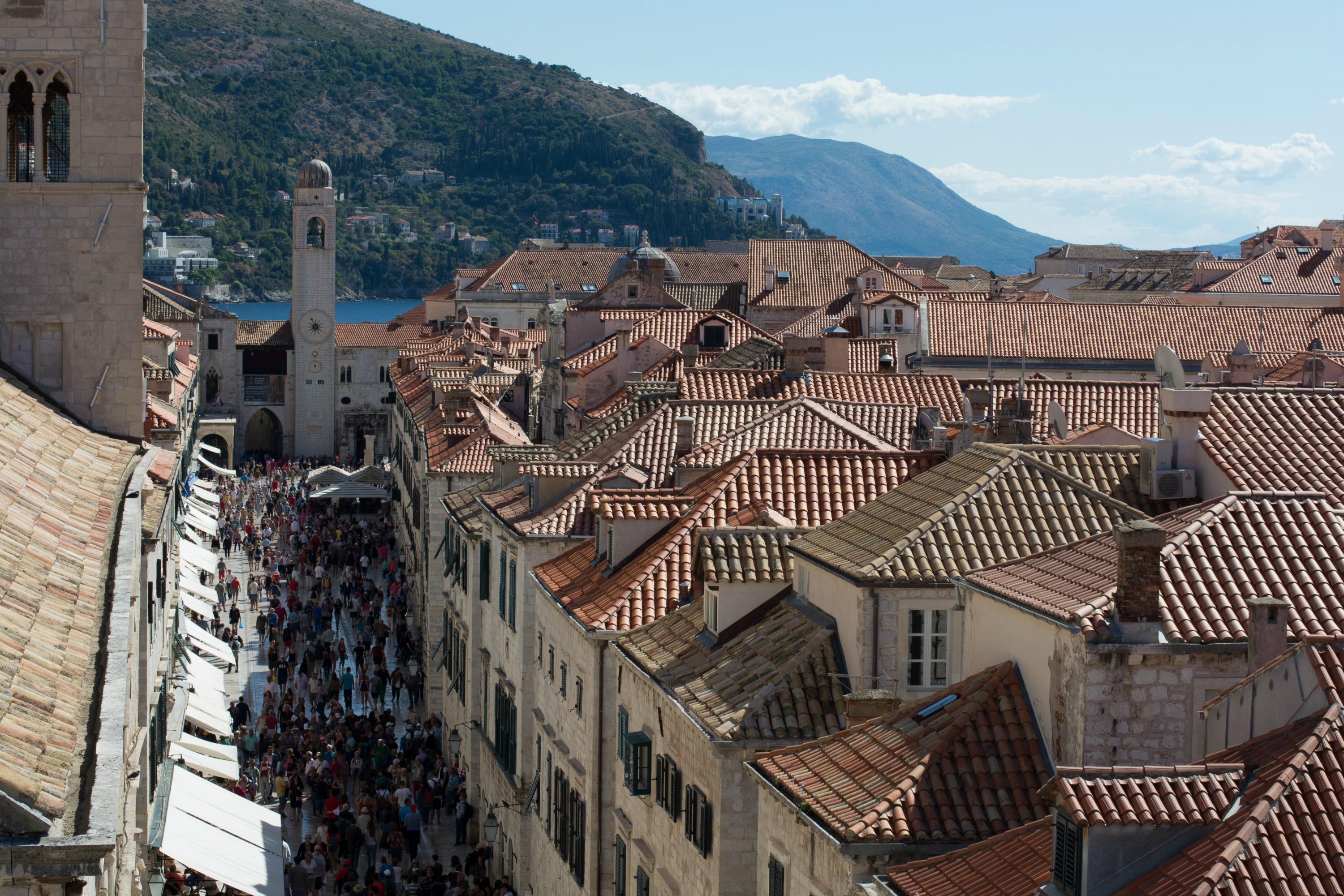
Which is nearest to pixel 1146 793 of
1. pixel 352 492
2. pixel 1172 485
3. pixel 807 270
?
pixel 1172 485

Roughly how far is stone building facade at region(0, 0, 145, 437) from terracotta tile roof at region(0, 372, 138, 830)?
181 centimetres

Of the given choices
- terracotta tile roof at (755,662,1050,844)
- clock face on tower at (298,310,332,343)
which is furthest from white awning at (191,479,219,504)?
clock face on tower at (298,310,332,343)

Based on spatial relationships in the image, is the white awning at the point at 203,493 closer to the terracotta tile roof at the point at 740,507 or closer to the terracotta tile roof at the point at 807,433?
the terracotta tile roof at the point at 807,433

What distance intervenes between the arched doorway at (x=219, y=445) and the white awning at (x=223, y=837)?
258 ft

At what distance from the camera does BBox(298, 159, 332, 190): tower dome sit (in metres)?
123

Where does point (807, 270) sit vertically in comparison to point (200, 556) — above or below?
above

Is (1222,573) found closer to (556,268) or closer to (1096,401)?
(1096,401)

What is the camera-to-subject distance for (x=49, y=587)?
14.9 meters

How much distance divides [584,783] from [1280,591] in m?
11.6

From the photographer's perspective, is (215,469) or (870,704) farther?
(215,469)

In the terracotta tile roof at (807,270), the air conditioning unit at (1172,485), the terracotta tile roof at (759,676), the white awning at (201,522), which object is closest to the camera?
the terracotta tile roof at (759,676)

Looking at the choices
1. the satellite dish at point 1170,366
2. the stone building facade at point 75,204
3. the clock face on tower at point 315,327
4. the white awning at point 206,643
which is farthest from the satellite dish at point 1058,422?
the clock face on tower at point 315,327

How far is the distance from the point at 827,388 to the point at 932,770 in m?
22.8

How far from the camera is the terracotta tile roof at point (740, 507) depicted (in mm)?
25016
